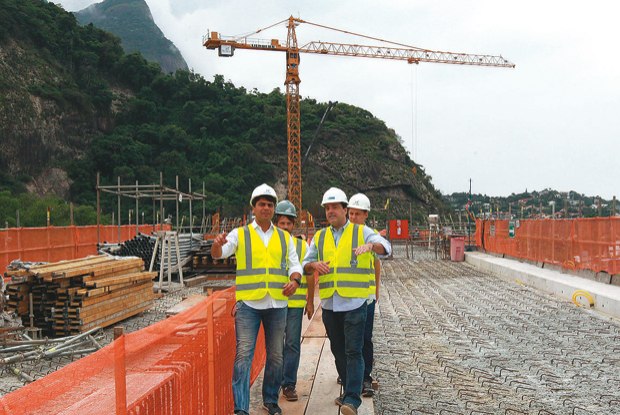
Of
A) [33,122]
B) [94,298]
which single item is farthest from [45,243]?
[33,122]

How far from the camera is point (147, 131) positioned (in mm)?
80188

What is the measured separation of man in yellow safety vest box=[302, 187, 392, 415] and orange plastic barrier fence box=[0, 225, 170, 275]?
39.7ft

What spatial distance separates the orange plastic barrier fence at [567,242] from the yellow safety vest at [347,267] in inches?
392

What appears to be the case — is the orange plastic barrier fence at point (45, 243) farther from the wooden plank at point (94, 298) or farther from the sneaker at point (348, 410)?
the sneaker at point (348, 410)

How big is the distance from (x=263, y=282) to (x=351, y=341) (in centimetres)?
90

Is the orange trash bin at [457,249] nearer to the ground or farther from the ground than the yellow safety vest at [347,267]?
nearer to the ground

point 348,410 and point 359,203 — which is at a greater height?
point 359,203

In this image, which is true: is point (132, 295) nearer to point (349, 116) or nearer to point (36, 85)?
point (36, 85)

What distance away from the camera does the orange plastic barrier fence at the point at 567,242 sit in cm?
1333

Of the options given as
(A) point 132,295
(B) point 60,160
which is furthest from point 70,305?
(B) point 60,160

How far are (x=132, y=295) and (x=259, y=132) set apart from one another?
3120 inches

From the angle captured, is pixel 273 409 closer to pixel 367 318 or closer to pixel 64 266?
pixel 367 318

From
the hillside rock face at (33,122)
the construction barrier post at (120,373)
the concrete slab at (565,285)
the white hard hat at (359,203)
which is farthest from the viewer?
the hillside rock face at (33,122)

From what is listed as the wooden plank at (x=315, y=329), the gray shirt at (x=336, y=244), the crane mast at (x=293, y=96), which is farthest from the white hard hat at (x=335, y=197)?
the crane mast at (x=293, y=96)
